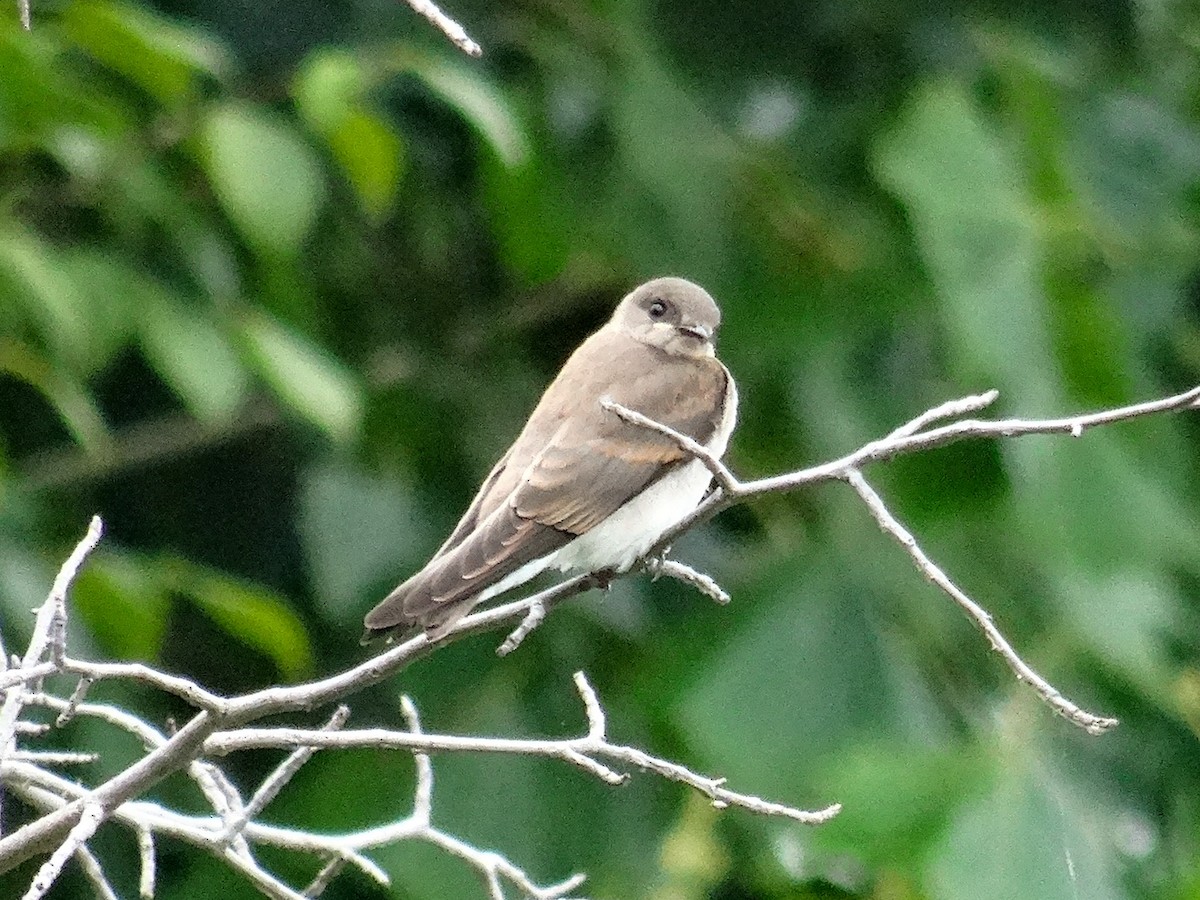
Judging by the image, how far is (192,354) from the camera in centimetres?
442

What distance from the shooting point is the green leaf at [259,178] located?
4324 millimetres

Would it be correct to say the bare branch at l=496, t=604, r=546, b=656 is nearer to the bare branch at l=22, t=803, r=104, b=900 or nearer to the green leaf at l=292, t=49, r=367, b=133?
the bare branch at l=22, t=803, r=104, b=900

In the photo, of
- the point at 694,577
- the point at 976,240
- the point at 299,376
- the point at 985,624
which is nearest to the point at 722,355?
the point at 976,240

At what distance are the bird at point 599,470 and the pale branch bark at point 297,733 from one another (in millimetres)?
376

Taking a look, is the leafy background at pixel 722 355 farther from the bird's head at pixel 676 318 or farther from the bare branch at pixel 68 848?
the bare branch at pixel 68 848

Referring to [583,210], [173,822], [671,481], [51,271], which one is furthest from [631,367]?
[173,822]

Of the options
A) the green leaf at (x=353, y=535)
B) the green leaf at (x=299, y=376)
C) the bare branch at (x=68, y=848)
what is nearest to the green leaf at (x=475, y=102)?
the green leaf at (x=299, y=376)

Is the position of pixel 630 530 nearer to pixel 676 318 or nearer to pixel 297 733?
pixel 676 318

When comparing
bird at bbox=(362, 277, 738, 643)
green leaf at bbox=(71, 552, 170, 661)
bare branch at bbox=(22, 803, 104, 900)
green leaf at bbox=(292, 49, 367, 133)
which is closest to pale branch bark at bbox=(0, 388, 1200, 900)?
bare branch at bbox=(22, 803, 104, 900)

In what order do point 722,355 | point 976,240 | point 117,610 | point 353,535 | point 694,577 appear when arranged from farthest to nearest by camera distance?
1. point 722,355
2. point 353,535
3. point 976,240
4. point 117,610
5. point 694,577

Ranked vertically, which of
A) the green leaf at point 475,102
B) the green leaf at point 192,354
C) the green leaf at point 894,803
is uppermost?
the green leaf at point 475,102

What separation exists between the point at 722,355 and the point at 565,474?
4.09 feet

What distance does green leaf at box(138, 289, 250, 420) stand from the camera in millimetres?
4336

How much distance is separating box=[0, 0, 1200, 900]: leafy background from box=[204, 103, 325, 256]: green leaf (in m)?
0.01
